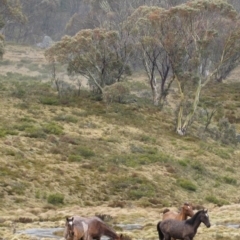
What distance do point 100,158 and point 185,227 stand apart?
886 inches

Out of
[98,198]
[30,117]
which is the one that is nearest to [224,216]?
[98,198]

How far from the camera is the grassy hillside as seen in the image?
3038 cm

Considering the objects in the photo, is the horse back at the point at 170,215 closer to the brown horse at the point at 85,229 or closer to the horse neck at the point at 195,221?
the horse neck at the point at 195,221

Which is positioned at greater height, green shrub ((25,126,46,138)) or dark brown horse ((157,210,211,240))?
dark brown horse ((157,210,211,240))

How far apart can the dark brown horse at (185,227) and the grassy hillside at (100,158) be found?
36.2 ft

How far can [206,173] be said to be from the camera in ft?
131

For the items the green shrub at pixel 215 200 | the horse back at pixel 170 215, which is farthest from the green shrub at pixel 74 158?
the horse back at pixel 170 215

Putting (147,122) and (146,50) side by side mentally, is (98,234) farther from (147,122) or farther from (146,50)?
(146,50)

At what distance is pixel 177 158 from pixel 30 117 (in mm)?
15654

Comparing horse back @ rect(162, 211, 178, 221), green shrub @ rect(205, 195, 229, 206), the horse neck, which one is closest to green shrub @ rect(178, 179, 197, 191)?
green shrub @ rect(205, 195, 229, 206)

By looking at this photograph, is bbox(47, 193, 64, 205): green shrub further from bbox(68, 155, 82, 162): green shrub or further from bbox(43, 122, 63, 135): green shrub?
bbox(43, 122, 63, 135): green shrub

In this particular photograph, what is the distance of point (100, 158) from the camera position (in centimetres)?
3806

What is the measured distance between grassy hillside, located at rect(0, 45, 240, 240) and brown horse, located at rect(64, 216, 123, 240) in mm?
10869

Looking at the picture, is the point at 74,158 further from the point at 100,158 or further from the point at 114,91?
the point at 114,91
